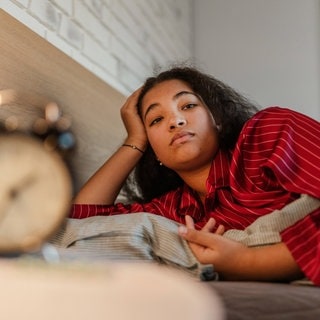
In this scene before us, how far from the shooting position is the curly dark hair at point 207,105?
1.10 meters

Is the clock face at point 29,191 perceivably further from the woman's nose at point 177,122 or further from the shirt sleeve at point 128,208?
the woman's nose at point 177,122

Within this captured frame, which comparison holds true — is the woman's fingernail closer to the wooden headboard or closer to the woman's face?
the woman's face

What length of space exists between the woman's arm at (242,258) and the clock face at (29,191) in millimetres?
214

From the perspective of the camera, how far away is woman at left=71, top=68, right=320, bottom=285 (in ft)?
2.20

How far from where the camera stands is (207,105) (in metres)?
1.11

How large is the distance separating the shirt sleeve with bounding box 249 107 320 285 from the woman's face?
0.16 metres

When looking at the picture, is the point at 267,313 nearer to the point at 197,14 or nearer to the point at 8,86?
the point at 8,86

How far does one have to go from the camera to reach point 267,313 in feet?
1.40

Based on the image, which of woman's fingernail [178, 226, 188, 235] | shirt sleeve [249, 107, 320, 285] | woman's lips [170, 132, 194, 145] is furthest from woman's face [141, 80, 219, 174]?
woman's fingernail [178, 226, 188, 235]

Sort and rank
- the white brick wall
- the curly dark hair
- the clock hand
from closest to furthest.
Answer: the clock hand < the curly dark hair < the white brick wall

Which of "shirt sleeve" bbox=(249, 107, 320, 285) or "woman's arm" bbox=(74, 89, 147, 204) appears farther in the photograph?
"woman's arm" bbox=(74, 89, 147, 204)

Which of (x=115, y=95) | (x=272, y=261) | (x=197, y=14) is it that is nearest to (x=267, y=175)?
(x=272, y=261)

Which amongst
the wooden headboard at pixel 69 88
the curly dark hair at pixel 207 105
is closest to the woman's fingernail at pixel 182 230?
the curly dark hair at pixel 207 105

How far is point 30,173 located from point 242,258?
37 centimetres
